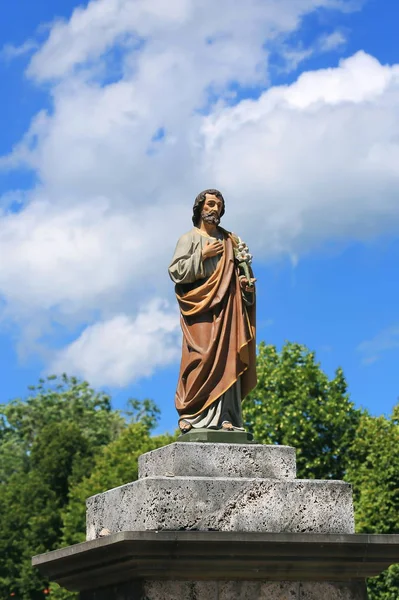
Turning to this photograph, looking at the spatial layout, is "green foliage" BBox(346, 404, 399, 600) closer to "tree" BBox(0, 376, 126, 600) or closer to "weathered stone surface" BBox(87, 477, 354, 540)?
"tree" BBox(0, 376, 126, 600)

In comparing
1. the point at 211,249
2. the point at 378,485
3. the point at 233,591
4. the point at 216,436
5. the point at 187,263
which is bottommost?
the point at 233,591

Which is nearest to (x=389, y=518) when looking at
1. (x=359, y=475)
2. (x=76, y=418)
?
(x=359, y=475)

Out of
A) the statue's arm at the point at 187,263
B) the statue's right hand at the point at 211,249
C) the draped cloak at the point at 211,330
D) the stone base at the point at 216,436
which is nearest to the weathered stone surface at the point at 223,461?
the stone base at the point at 216,436

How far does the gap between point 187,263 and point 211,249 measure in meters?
0.29

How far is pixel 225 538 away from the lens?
32.0ft

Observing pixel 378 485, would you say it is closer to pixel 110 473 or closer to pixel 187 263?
pixel 110 473

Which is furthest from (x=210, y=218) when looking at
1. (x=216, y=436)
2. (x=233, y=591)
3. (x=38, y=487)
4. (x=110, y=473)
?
(x=38, y=487)

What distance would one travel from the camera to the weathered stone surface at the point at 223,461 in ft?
34.9

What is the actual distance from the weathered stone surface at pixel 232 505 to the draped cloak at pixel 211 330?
112cm

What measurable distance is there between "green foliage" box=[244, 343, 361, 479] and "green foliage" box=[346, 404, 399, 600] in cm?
85

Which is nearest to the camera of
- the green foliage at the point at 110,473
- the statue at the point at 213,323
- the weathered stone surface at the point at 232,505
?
the weathered stone surface at the point at 232,505

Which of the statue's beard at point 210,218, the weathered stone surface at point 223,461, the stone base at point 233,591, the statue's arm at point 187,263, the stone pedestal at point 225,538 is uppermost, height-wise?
the statue's beard at point 210,218

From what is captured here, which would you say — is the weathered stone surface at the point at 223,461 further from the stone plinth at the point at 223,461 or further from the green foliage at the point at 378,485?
the green foliage at the point at 378,485

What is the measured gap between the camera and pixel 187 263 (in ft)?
38.3
